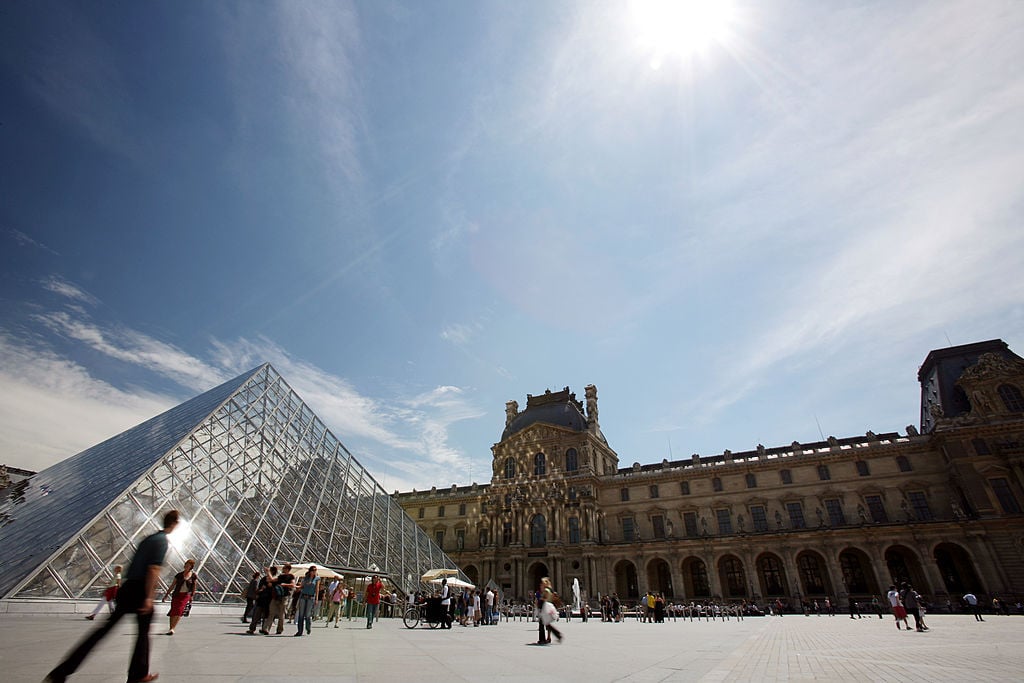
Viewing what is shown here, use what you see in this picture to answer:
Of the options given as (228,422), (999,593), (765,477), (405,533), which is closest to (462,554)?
(405,533)

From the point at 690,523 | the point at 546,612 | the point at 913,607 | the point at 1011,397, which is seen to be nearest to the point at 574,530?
the point at 690,523

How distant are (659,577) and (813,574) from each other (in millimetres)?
11896

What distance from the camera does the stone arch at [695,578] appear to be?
40594 mm

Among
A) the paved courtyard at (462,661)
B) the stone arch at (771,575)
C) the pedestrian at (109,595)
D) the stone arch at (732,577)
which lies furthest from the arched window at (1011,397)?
the pedestrian at (109,595)

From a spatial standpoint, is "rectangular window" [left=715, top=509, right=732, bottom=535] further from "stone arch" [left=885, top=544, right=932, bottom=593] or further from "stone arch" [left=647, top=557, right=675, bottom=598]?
"stone arch" [left=885, top=544, right=932, bottom=593]

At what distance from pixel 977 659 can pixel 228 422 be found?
2503cm

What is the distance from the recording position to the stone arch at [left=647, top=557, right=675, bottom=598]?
4134 centimetres

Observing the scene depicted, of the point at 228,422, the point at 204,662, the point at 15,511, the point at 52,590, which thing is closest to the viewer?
the point at 204,662

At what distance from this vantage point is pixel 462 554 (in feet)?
158

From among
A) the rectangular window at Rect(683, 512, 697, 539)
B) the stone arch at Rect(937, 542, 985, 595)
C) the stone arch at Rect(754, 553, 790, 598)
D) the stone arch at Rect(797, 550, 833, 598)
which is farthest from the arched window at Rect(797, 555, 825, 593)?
the rectangular window at Rect(683, 512, 697, 539)

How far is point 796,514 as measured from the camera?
39.1 m

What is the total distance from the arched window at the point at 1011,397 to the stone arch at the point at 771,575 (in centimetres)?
1952

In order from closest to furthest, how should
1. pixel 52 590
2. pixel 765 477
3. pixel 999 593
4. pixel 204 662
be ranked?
1. pixel 204 662
2. pixel 52 590
3. pixel 999 593
4. pixel 765 477

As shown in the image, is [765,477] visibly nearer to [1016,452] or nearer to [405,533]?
[1016,452]
